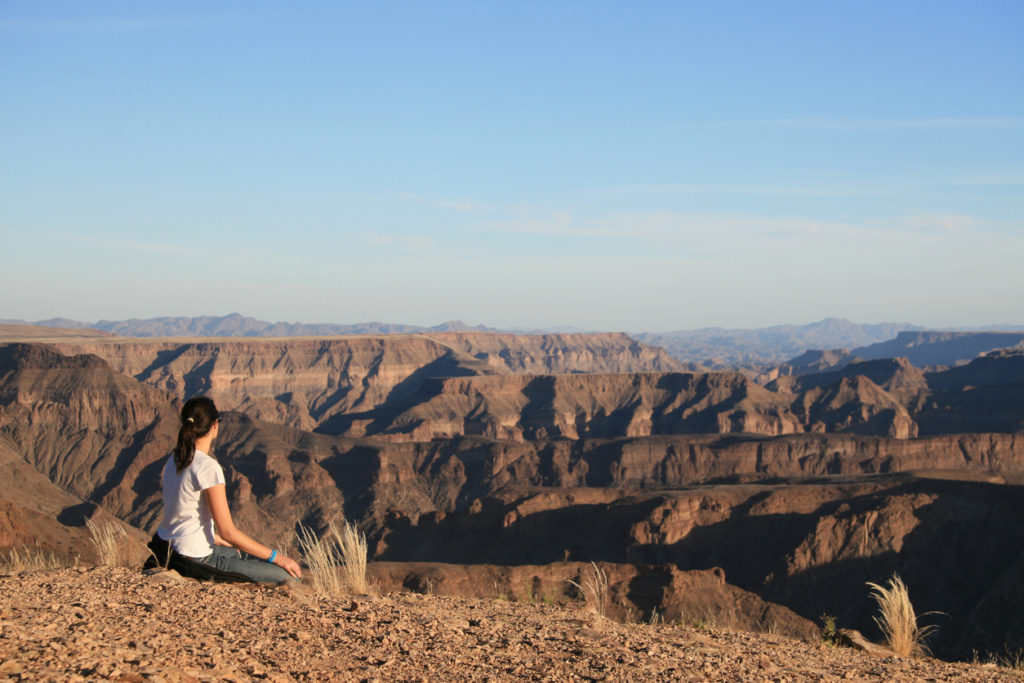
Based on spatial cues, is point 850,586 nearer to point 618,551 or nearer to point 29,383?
point 618,551

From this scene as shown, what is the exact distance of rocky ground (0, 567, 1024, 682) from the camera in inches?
274

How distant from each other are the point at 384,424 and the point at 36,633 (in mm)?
132712

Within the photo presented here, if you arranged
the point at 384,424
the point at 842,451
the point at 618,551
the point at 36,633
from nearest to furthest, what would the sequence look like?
1. the point at 36,633
2. the point at 618,551
3. the point at 842,451
4. the point at 384,424

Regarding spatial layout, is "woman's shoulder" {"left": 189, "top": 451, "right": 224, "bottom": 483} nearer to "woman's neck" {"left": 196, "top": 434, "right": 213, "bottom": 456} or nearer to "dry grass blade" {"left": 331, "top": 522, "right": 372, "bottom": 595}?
"woman's neck" {"left": 196, "top": 434, "right": 213, "bottom": 456}


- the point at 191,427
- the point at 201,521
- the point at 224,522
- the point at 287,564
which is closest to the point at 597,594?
the point at 287,564

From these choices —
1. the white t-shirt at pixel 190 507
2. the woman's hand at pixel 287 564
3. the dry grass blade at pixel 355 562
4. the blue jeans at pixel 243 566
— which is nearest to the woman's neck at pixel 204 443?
the white t-shirt at pixel 190 507

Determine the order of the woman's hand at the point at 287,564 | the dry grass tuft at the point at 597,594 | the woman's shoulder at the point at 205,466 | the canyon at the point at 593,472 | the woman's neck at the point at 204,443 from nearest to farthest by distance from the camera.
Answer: the woman's shoulder at the point at 205,466 < the woman's neck at the point at 204,443 < the woman's hand at the point at 287,564 < the dry grass tuft at the point at 597,594 < the canyon at the point at 593,472

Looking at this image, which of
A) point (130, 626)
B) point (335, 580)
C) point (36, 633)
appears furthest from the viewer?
point (335, 580)

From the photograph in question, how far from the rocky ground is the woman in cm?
24

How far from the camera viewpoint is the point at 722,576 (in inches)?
1970

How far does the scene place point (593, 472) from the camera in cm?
10594

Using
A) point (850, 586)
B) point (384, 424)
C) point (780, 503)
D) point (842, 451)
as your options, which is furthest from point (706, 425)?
point (850, 586)

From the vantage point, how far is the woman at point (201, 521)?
29.0 ft

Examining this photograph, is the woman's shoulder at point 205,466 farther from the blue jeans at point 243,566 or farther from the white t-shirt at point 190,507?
the blue jeans at point 243,566
